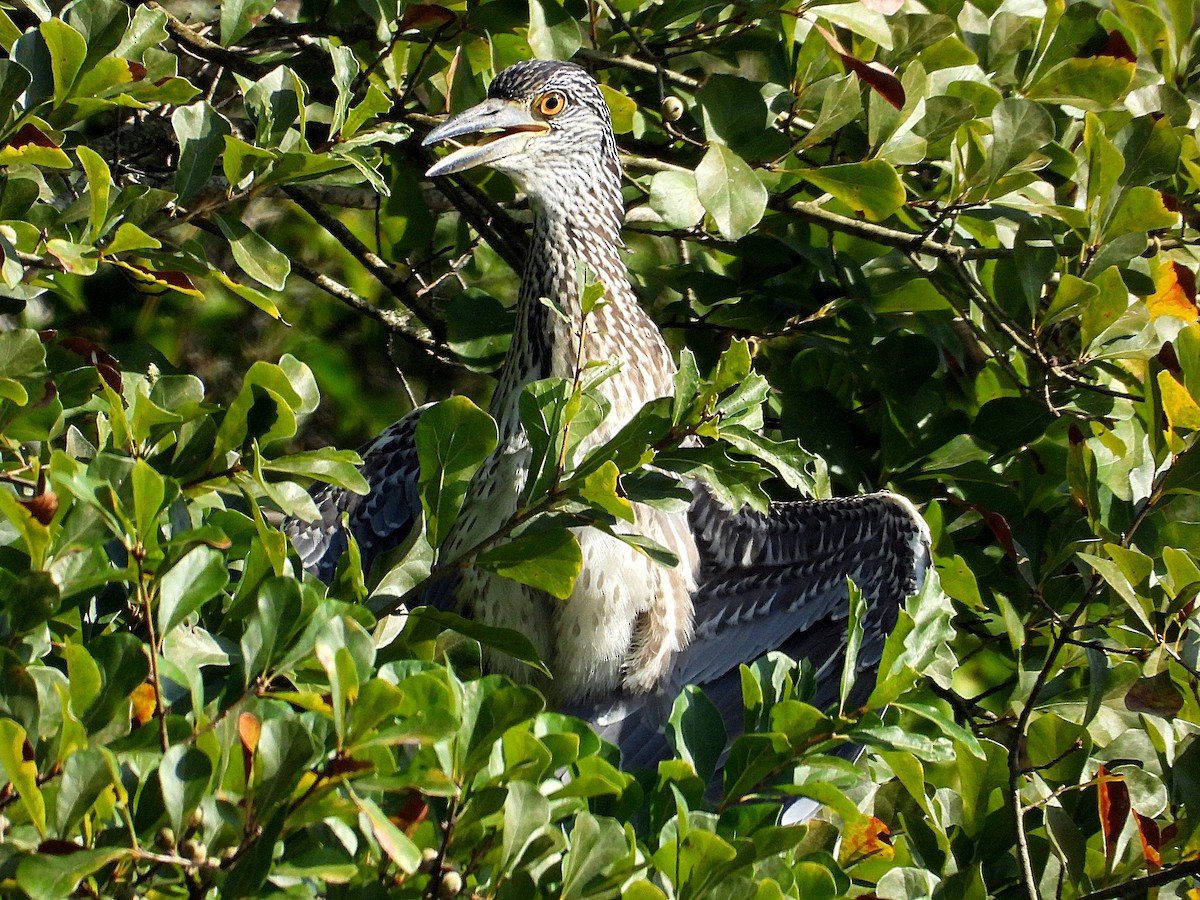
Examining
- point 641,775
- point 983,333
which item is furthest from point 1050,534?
point 641,775

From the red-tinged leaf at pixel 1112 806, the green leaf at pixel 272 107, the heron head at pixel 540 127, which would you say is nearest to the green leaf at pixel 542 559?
the green leaf at pixel 272 107

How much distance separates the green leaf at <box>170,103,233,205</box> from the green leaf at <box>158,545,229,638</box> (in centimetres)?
93

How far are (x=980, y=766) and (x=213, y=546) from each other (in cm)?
140

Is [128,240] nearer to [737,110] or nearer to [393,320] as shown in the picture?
[737,110]

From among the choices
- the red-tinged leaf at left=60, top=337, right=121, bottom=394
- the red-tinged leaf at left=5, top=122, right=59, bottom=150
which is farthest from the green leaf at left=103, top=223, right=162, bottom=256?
the red-tinged leaf at left=60, top=337, right=121, bottom=394

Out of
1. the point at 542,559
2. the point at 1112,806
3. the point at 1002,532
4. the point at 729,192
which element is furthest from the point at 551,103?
the point at 1112,806

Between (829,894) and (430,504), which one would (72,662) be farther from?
(829,894)

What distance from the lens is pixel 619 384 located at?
3.29 metres

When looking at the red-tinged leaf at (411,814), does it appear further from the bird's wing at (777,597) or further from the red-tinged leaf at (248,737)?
the bird's wing at (777,597)

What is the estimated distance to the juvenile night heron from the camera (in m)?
3.15

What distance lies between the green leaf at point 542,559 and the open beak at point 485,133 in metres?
1.44

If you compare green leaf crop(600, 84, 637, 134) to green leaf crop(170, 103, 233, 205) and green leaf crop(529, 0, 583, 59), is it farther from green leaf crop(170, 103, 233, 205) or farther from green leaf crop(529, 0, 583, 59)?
green leaf crop(170, 103, 233, 205)

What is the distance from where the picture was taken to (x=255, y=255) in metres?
2.35

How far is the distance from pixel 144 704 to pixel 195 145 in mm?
1037
